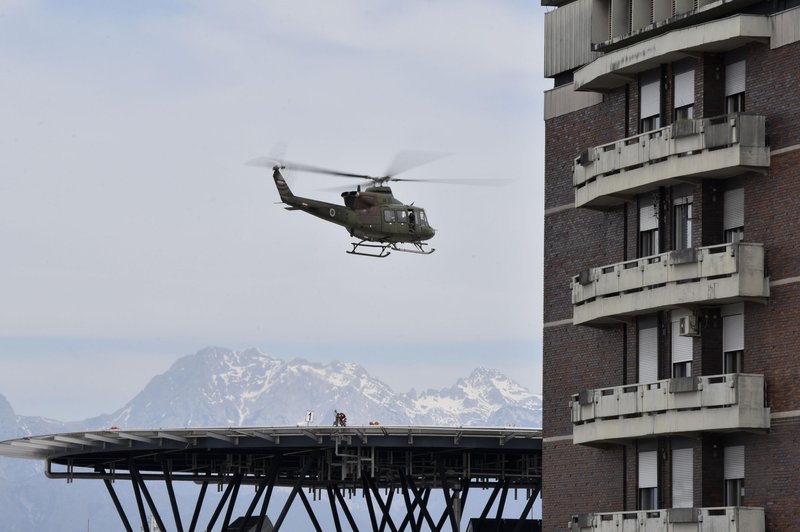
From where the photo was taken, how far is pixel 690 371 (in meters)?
54.7

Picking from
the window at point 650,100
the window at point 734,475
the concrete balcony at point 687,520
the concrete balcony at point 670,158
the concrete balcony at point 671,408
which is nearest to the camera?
the concrete balcony at point 687,520

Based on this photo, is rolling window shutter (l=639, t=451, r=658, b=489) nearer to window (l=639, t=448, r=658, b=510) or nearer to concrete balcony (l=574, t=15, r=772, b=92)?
window (l=639, t=448, r=658, b=510)

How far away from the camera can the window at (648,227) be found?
57469 mm

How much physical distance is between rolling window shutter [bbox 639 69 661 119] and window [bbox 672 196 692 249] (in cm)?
348

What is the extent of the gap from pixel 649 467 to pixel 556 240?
33.6 feet

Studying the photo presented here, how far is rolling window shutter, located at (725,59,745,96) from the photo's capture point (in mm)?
55344

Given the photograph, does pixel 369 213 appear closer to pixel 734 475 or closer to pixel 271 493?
pixel 271 493

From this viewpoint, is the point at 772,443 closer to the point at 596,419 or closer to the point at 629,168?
the point at 596,419

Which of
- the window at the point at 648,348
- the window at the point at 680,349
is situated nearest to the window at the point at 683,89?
the window at the point at 680,349

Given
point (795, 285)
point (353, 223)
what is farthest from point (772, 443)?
point (353, 223)

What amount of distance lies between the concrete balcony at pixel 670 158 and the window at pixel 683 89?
3.81ft

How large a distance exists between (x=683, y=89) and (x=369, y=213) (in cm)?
4031

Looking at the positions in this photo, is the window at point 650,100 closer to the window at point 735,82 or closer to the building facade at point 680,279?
the building facade at point 680,279

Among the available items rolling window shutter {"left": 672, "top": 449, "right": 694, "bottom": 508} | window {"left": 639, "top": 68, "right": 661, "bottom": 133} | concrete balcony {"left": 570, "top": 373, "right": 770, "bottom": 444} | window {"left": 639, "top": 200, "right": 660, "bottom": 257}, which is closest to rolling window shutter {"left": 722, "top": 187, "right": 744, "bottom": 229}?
window {"left": 639, "top": 200, "right": 660, "bottom": 257}
